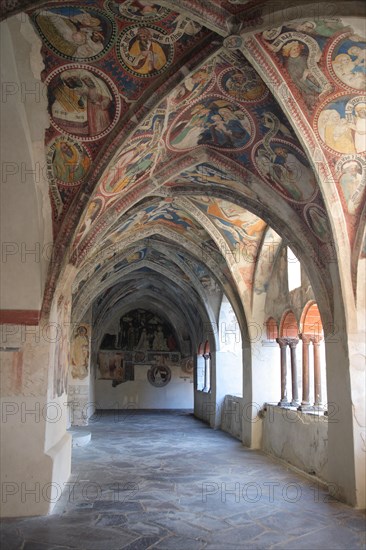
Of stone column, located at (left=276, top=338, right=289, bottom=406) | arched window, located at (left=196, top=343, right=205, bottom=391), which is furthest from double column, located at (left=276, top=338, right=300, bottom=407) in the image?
arched window, located at (left=196, top=343, right=205, bottom=391)

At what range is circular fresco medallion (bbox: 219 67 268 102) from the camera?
262 inches

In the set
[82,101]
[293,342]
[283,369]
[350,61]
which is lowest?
[283,369]

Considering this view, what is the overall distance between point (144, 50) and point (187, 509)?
6150mm

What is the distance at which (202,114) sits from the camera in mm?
7723

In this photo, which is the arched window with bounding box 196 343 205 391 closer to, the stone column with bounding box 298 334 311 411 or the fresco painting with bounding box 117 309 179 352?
the fresco painting with bounding box 117 309 179 352

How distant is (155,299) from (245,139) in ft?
54.7

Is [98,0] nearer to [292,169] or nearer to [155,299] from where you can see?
[292,169]

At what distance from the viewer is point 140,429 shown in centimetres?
1661

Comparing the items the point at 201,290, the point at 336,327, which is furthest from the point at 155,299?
the point at 336,327

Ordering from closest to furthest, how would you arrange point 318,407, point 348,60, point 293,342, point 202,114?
1. point 348,60
2. point 202,114
3. point 318,407
4. point 293,342

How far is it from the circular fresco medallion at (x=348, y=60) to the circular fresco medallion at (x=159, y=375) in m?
20.7

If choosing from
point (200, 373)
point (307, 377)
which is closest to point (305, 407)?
point (307, 377)

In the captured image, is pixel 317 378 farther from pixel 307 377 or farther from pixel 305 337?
pixel 305 337

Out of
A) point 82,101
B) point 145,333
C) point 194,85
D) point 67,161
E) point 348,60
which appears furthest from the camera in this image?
point 145,333
